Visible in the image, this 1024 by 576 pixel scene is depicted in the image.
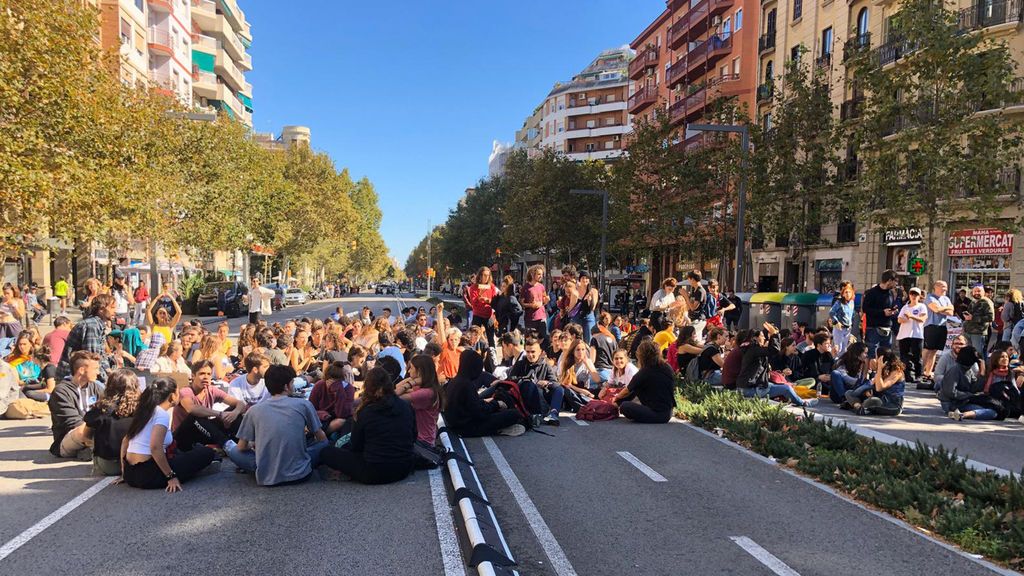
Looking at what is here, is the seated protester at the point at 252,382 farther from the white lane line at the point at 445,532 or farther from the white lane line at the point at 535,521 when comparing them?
the white lane line at the point at 535,521

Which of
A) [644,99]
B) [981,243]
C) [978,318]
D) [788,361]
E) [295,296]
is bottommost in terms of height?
[295,296]

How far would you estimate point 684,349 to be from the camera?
42.2 ft

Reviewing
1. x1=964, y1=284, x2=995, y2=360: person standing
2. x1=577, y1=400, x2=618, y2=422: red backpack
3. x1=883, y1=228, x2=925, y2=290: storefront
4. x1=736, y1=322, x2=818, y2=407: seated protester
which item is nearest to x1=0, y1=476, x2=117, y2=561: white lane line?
x1=577, y1=400, x2=618, y2=422: red backpack

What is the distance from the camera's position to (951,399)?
10.2 meters

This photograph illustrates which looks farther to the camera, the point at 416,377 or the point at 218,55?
the point at 218,55

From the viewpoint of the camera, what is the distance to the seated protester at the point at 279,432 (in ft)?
20.8

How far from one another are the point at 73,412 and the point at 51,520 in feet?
7.11

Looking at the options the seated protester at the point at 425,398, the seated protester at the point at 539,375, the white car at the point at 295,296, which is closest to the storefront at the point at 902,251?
the seated protester at the point at 539,375

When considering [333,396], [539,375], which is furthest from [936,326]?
[333,396]

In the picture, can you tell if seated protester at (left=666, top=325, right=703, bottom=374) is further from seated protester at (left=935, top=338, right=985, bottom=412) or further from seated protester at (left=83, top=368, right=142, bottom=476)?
seated protester at (left=83, top=368, right=142, bottom=476)

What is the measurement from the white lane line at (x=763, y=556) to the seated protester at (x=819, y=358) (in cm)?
783

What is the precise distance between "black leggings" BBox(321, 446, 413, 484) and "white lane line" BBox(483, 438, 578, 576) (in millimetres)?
1013

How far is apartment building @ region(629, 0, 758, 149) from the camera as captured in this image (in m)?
43.5

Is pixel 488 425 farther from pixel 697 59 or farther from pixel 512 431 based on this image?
pixel 697 59
